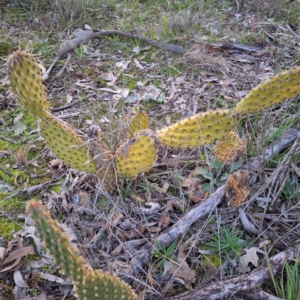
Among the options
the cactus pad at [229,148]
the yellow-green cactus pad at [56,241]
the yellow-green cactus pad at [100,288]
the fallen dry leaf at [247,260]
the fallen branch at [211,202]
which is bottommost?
the fallen dry leaf at [247,260]

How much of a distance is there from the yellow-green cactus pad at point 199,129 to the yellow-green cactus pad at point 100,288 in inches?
26.6

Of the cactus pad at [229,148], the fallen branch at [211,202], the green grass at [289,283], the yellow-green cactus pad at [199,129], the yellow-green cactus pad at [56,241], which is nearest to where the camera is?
the yellow-green cactus pad at [56,241]

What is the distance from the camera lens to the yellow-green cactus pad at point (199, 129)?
1.54 metres

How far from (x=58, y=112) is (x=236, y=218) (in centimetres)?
153

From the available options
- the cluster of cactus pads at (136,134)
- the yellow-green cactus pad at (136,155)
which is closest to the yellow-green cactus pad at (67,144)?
the cluster of cactus pads at (136,134)

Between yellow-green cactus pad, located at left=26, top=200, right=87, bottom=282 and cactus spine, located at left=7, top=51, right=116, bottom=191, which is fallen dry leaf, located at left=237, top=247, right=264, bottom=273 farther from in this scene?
yellow-green cactus pad, located at left=26, top=200, right=87, bottom=282

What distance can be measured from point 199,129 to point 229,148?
39 centimetres

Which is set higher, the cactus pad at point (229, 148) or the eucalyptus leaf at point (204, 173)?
the cactus pad at point (229, 148)

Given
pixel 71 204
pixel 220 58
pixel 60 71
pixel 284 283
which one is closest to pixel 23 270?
pixel 71 204

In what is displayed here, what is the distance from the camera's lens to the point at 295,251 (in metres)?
1.52

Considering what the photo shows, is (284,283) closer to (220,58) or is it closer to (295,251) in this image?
(295,251)

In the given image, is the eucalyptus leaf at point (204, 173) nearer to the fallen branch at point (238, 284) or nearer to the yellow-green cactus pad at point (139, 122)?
the yellow-green cactus pad at point (139, 122)

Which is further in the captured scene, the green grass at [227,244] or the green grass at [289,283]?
the green grass at [227,244]

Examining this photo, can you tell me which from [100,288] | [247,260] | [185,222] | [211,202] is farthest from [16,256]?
[247,260]
